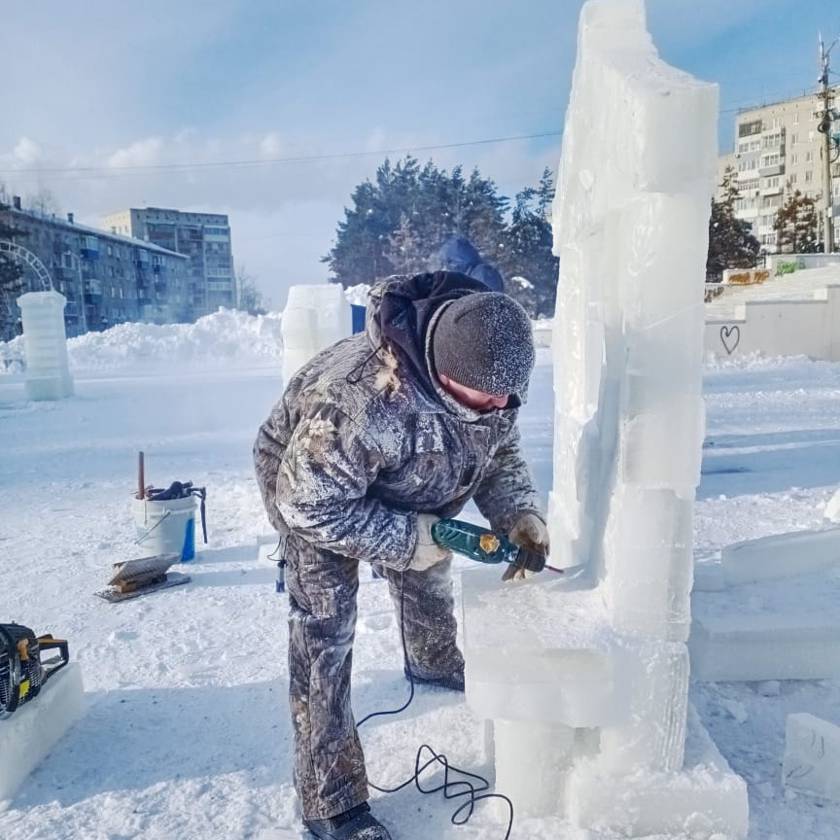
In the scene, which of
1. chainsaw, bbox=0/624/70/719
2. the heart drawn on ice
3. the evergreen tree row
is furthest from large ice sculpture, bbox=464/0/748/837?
the evergreen tree row

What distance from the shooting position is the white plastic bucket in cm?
412

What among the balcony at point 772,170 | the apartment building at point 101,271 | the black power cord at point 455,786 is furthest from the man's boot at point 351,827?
the balcony at point 772,170

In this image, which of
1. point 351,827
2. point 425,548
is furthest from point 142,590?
point 425,548

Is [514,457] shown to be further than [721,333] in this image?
No

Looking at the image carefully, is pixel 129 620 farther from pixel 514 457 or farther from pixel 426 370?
pixel 426 370

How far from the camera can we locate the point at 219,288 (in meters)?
56.2

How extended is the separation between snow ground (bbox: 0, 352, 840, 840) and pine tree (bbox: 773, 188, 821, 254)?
32.5 meters

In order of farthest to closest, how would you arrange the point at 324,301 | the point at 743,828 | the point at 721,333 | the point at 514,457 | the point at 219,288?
the point at 219,288 < the point at 721,333 < the point at 324,301 < the point at 514,457 < the point at 743,828

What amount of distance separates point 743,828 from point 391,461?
4.16 feet

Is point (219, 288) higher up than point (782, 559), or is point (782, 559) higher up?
point (219, 288)

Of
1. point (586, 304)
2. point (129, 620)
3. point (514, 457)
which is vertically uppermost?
point (586, 304)

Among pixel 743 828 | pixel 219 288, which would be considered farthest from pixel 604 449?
pixel 219 288

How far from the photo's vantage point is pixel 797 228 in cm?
3584

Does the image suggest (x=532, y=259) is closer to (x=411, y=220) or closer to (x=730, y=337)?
(x=411, y=220)
